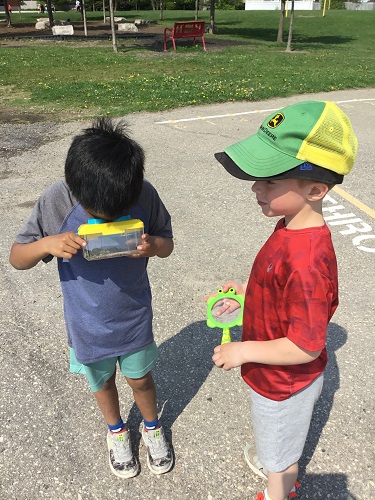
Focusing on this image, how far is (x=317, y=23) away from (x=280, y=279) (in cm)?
3691

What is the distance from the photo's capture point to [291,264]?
1.41 m

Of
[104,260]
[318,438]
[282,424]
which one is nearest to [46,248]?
[104,260]

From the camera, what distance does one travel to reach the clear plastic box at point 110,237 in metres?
1.48

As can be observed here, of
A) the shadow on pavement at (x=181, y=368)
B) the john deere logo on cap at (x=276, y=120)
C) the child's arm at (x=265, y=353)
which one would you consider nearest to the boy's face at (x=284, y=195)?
the john deere logo on cap at (x=276, y=120)

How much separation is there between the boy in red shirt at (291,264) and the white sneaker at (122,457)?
0.80m

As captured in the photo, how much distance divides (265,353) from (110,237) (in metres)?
0.62

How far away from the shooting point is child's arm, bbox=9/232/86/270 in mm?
1513

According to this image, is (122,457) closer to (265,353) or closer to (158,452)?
(158,452)

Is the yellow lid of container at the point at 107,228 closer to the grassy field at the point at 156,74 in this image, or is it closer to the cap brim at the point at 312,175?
the cap brim at the point at 312,175

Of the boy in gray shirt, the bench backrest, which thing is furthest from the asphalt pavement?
the bench backrest

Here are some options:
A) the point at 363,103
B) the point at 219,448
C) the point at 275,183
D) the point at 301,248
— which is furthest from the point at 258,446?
the point at 363,103

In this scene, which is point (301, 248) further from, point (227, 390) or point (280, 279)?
point (227, 390)

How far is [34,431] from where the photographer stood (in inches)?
94.3

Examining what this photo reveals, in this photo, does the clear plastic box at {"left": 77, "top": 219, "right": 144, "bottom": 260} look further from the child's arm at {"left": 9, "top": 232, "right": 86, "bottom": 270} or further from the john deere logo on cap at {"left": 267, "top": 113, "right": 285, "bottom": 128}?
the john deere logo on cap at {"left": 267, "top": 113, "right": 285, "bottom": 128}
